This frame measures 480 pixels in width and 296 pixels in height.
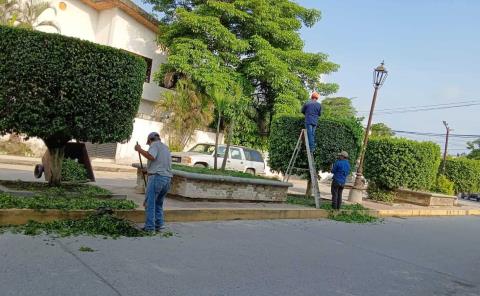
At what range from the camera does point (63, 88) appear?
8.05 metres

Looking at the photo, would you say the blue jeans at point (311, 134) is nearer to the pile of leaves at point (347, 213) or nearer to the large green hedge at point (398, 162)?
the pile of leaves at point (347, 213)

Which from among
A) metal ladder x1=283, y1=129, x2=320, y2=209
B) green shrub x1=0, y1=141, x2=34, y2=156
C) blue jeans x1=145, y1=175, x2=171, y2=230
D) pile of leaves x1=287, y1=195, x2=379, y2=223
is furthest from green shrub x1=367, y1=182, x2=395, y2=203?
green shrub x1=0, y1=141, x2=34, y2=156

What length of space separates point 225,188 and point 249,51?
50.9 ft

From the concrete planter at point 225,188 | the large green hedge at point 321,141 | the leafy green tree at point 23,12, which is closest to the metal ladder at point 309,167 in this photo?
the large green hedge at point 321,141

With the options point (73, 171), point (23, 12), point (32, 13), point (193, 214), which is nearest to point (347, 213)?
point (193, 214)

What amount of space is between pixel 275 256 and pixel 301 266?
21.4 inches

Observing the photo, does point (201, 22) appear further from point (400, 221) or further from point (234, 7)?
point (400, 221)

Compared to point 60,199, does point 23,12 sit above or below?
above

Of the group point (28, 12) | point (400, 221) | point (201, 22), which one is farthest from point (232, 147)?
point (28, 12)

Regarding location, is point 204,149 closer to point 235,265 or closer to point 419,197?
point 419,197

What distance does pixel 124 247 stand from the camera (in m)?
6.35

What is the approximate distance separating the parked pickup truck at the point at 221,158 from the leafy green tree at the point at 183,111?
3775 millimetres

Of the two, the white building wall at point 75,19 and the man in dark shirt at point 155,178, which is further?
the white building wall at point 75,19

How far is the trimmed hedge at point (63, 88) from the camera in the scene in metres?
7.75
